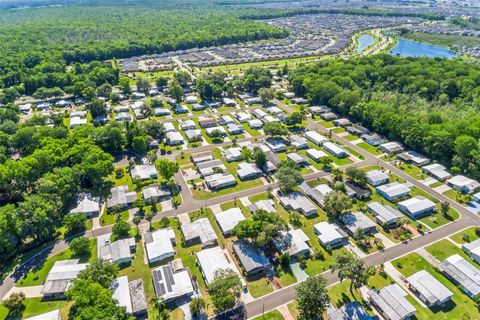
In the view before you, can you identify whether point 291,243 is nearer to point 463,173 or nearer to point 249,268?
point 249,268

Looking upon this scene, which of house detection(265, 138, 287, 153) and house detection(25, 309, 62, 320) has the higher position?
house detection(25, 309, 62, 320)

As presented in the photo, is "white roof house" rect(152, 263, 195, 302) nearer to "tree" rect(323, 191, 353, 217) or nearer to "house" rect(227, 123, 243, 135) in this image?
"tree" rect(323, 191, 353, 217)

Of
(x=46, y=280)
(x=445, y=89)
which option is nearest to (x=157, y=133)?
(x=46, y=280)

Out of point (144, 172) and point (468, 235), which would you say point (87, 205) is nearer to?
point (144, 172)

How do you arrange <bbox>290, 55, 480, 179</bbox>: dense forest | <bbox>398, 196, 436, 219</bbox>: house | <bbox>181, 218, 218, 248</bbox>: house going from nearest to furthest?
1. <bbox>181, 218, 218, 248</bbox>: house
2. <bbox>398, 196, 436, 219</bbox>: house
3. <bbox>290, 55, 480, 179</bbox>: dense forest

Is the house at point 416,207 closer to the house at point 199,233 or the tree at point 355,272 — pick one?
the tree at point 355,272

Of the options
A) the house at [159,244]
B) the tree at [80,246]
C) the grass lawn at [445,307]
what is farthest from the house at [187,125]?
the grass lawn at [445,307]

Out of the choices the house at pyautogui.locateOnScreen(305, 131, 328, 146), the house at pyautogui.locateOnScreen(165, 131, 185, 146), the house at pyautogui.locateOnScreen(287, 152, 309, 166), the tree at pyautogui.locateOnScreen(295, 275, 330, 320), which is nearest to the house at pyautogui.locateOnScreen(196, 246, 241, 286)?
the tree at pyautogui.locateOnScreen(295, 275, 330, 320)
